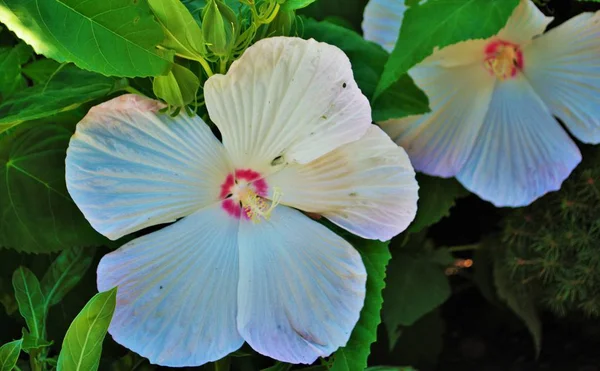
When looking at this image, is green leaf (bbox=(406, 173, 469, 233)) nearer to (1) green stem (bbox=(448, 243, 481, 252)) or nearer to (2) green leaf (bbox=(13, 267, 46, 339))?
(1) green stem (bbox=(448, 243, 481, 252))

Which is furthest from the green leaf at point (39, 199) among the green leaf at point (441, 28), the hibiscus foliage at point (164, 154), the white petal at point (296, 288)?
the green leaf at point (441, 28)

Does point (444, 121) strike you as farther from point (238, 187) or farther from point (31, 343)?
point (31, 343)

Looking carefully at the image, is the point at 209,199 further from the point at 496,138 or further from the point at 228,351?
the point at 496,138

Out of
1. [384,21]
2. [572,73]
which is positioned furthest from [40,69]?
[572,73]

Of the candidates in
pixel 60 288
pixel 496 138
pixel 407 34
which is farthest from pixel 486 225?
pixel 60 288

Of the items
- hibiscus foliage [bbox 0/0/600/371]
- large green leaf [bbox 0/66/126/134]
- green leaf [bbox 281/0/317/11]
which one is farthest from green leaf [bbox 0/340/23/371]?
green leaf [bbox 281/0/317/11]

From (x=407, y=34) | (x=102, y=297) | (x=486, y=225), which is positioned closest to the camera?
(x=102, y=297)

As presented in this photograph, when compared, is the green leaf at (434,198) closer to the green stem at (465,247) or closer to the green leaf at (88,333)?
the green stem at (465,247)
